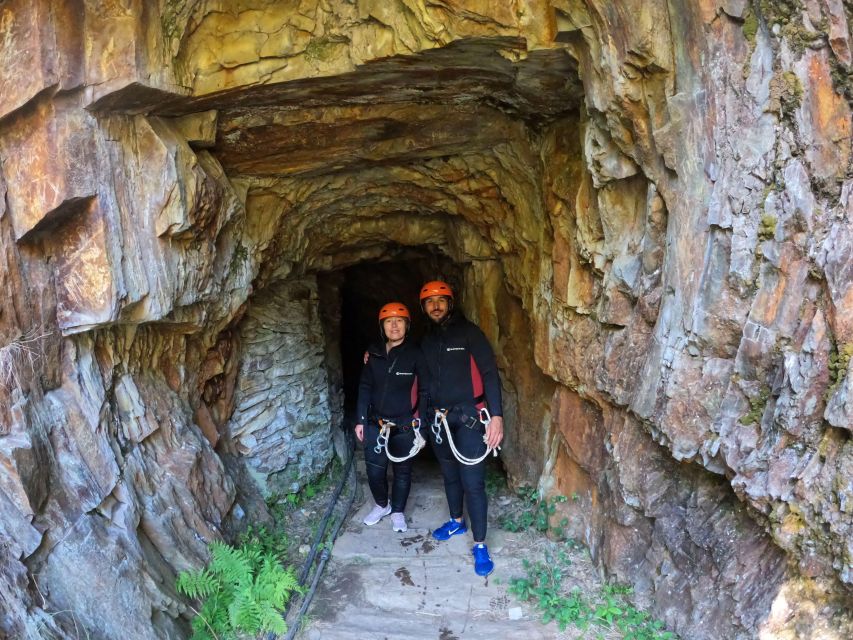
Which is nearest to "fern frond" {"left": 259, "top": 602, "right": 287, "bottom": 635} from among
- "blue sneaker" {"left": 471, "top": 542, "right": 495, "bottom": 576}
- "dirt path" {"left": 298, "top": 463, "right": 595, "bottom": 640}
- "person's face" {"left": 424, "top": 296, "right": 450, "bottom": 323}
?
"dirt path" {"left": 298, "top": 463, "right": 595, "bottom": 640}

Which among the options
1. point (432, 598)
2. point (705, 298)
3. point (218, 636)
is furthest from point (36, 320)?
point (705, 298)

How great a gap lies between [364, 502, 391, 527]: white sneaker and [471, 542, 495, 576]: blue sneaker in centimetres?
136

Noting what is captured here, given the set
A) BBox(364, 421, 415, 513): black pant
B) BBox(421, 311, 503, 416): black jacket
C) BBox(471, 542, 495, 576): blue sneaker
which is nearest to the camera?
BBox(471, 542, 495, 576): blue sneaker

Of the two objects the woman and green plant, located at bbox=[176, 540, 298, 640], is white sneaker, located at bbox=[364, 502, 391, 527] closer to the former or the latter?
the woman

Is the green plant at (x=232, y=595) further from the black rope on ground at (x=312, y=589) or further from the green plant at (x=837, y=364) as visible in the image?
the green plant at (x=837, y=364)

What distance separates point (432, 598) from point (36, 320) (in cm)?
325

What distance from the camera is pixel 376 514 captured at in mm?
6227

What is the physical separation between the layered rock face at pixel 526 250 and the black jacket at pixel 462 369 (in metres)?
0.55

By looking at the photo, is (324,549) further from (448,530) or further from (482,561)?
(482,561)

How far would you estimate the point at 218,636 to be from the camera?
13.2ft

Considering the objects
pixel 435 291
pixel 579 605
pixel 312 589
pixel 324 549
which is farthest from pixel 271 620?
pixel 435 291

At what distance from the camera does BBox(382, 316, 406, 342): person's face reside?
5676 mm

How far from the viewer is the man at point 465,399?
16.8 feet

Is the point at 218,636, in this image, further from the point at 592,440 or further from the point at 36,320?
the point at 592,440
